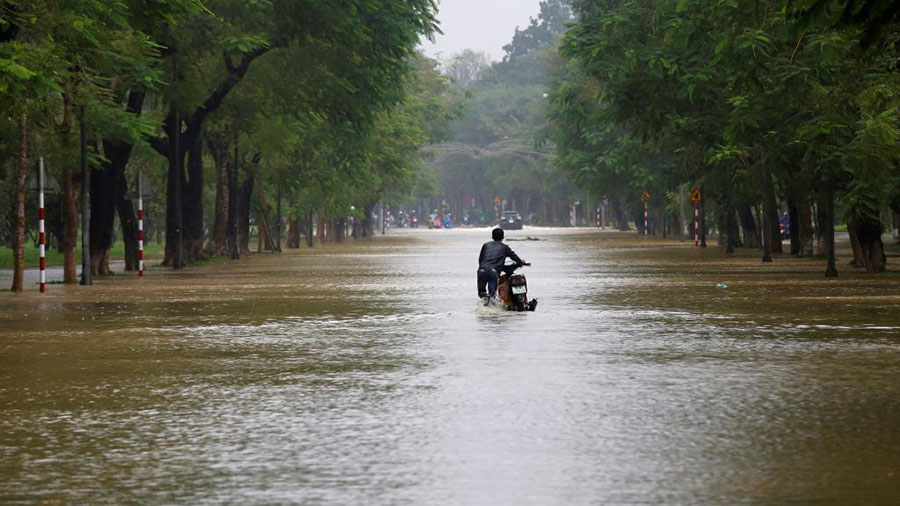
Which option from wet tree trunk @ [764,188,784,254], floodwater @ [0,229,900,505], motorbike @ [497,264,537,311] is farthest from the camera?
wet tree trunk @ [764,188,784,254]

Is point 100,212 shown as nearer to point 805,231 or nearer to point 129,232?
point 129,232

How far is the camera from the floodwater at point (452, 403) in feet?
30.3

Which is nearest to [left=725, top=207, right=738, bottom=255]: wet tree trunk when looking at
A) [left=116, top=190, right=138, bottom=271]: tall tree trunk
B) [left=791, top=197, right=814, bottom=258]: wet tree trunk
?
[left=791, top=197, right=814, bottom=258]: wet tree trunk

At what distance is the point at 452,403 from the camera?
1295 centimetres

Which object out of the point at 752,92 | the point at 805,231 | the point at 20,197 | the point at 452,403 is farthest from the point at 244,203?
the point at 452,403

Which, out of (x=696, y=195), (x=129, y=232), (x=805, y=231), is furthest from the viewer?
(x=696, y=195)

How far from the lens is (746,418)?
471 inches

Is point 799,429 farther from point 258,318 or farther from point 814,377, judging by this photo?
point 258,318

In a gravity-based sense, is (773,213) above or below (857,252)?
above

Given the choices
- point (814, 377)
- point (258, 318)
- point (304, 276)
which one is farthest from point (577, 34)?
point (814, 377)

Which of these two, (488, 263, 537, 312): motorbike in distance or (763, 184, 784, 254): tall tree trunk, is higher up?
(763, 184, 784, 254): tall tree trunk

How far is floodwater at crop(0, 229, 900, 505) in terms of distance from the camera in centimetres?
923

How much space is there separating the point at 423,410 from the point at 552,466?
2.90 meters

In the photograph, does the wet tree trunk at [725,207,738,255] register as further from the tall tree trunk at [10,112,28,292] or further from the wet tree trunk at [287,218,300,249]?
the tall tree trunk at [10,112,28,292]
